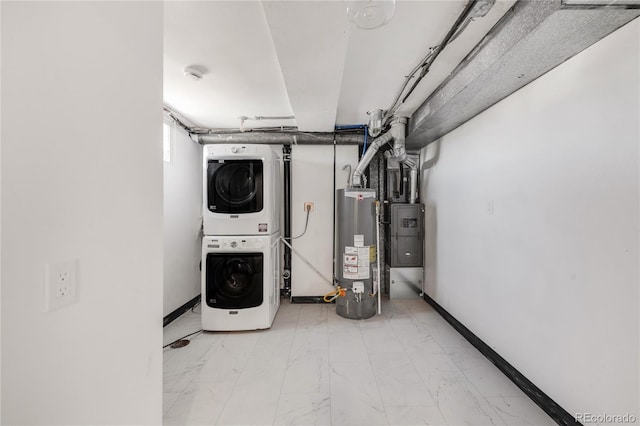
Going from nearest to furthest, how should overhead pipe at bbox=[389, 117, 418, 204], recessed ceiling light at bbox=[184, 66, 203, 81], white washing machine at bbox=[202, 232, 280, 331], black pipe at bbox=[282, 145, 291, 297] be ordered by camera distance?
1. recessed ceiling light at bbox=[184, 66, 203, 81]
2. white washing machine at bbox=[202, 232, 280, 331]
3. overhead pipe at bbox=[389, 117, 418, 204]
4. black pipe at bbox=[282, 145, 291, 297]

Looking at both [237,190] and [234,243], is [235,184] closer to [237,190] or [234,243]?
[237,190]

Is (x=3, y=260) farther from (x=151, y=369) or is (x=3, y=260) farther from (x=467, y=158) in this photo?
(x=467, y=158)

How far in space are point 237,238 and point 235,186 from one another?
56 centimetres

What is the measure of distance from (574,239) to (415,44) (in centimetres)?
154

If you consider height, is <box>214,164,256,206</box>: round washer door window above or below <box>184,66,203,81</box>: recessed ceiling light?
below

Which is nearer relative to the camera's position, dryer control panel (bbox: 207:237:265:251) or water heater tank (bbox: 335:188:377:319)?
dryer control panel (bbox: 207:237:265:251)

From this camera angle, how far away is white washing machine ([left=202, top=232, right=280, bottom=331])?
246 cm

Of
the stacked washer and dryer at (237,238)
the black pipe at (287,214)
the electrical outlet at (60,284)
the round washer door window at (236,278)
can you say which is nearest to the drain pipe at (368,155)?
the black pipe at (287,214)

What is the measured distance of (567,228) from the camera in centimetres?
143

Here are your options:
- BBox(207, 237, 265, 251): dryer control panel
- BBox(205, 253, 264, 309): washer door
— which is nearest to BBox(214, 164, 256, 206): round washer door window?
BBox(207, 237, 265, 251): dryer control panel

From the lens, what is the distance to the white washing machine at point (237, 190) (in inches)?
98.6

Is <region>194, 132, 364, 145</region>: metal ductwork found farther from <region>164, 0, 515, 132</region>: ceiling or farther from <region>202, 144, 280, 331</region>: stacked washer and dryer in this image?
<region>202, 144, 280, 331</region>: stacked washer and dryer

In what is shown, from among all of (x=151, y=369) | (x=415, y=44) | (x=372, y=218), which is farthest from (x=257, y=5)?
(x=372, y=218)

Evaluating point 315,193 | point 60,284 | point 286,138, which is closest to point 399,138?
point 315,193
